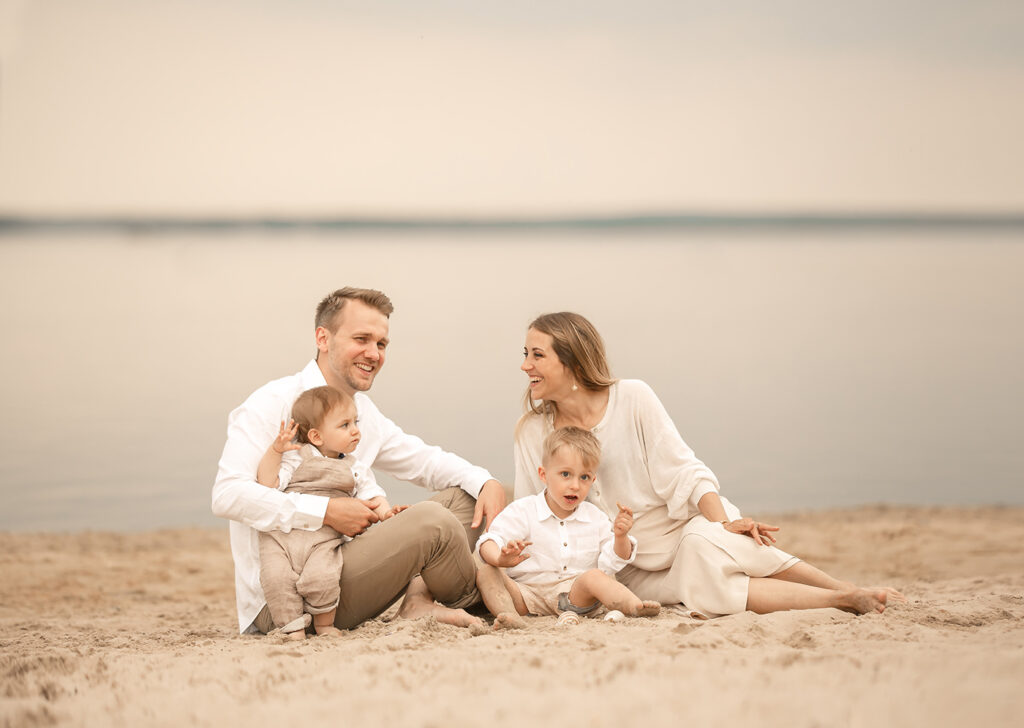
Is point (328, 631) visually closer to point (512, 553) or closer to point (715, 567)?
point (512, 553)

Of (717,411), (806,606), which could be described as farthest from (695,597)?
(717,411)

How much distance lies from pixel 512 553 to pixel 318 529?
83 cm

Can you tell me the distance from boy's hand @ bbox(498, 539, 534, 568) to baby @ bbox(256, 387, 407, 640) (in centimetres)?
54

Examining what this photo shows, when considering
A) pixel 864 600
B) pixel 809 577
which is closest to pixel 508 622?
pixel 809 577

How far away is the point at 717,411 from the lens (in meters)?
12.1

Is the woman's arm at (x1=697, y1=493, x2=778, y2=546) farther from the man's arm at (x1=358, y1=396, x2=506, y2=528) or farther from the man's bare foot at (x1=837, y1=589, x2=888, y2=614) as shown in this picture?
the man's arm at (x1=358, y1=396, x2=506, y2=528)

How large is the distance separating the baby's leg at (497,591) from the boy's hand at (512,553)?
101 mm

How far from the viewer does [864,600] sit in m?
4.56

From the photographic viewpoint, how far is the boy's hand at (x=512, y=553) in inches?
181

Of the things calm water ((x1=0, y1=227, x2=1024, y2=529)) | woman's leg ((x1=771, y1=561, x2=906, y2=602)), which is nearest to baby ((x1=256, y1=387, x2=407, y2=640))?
woman's leg ((x1=771, y1=561, x2=906, y2=602))

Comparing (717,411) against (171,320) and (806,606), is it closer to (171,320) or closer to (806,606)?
(806,606)

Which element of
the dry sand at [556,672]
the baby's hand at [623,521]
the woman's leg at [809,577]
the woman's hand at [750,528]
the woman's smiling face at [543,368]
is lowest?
the dry sand at [556,672]

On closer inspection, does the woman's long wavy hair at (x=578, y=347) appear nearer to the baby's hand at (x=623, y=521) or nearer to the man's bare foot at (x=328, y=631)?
the baby's hand at (x=623, y=521)

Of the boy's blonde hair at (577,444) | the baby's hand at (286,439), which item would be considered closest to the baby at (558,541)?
the boy's blonde hair at (577,444)
